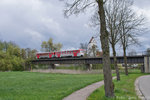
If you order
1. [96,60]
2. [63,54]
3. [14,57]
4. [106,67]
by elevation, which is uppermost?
[63,54]

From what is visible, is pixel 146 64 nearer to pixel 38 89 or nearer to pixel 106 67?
pixel 38 89

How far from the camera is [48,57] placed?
62031mm

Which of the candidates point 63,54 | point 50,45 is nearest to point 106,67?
point 63,54

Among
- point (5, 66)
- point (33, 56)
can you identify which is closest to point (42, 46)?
point (33, 56)

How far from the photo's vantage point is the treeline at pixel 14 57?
188 ft

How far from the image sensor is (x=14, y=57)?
6109 cm

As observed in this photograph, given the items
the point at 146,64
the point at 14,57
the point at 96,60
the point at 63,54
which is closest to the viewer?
the point at 146,64

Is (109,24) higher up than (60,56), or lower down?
higher up

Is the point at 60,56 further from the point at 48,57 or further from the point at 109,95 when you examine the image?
the point at 109,95

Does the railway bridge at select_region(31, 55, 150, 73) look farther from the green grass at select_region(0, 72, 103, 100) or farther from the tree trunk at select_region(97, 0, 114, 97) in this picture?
the tree trunk at select_region(97, 0, 114, 97)

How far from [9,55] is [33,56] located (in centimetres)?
1122

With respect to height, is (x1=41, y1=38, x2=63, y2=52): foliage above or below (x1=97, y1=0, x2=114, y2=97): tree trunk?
above

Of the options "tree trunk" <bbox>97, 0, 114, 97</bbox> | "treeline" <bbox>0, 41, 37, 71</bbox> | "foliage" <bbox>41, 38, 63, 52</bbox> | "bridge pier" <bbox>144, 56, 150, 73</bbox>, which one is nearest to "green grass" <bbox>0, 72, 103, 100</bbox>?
"tree trunk" <bbox>97, 0, 114, 97</bbox>

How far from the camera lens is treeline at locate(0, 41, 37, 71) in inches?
2255
